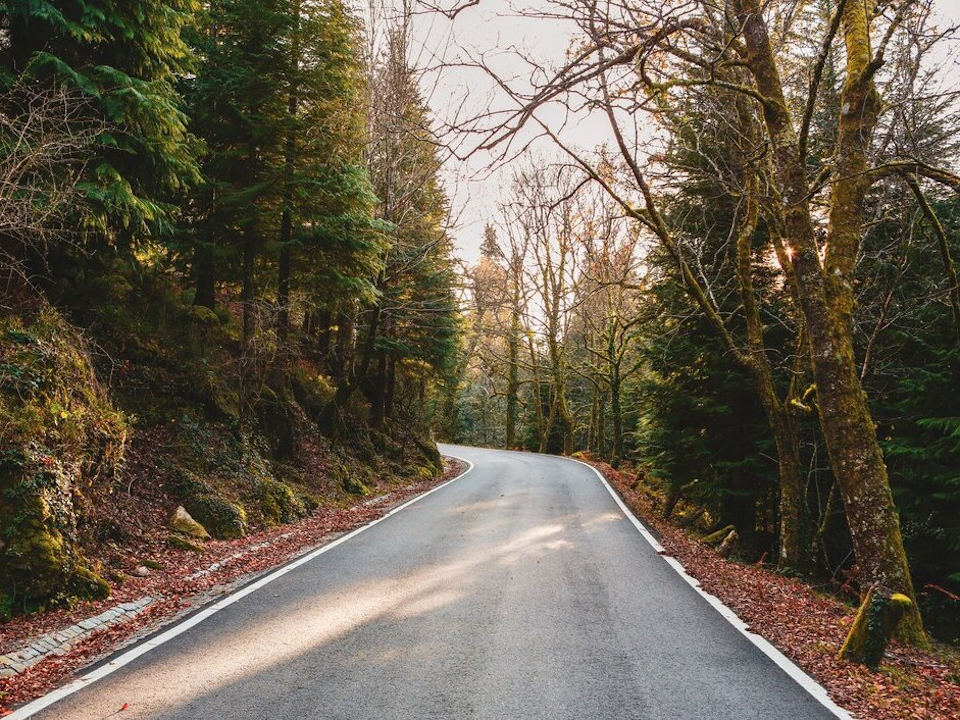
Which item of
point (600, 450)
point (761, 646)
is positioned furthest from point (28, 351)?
point (600, 450)

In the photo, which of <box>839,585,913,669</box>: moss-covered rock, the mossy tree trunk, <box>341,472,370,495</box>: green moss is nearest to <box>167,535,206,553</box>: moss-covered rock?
<box>341,472,370,495</box>: green moss

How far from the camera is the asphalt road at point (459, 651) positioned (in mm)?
4160

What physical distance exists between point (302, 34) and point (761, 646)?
1483cm

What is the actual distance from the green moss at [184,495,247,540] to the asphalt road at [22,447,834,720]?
192cm

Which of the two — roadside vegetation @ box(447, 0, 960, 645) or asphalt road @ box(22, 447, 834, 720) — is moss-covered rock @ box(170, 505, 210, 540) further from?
roadside vegetation @ box(447, 0, 960, 645)

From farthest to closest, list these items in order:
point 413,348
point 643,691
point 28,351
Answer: point 413,348 → point 28,351 → point 643,691

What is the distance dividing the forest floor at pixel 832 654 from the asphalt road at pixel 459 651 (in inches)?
14.1

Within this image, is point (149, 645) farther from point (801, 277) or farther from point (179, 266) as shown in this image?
point (179, 266)

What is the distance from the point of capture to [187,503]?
32.0 ft

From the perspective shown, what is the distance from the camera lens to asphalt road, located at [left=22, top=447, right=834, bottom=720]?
164 inches

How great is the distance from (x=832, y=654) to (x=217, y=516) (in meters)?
8.84

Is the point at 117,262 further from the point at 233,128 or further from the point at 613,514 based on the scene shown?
the point at 613,514

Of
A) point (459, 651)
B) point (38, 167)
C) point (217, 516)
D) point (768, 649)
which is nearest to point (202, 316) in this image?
point (217, 516)

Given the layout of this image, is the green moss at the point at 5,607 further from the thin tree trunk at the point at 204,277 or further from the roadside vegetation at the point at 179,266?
the thin tree trunk at the point at 204,277
